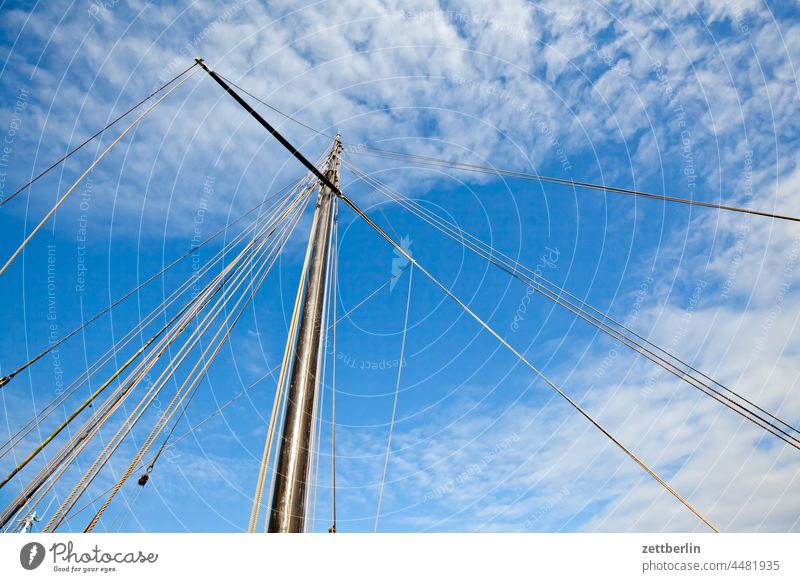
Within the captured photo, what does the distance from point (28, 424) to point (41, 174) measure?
5034 millimetres

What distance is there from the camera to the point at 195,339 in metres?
9.43

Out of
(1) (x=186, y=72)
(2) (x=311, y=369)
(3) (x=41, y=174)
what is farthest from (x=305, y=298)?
(1) (x=186, y=72)
